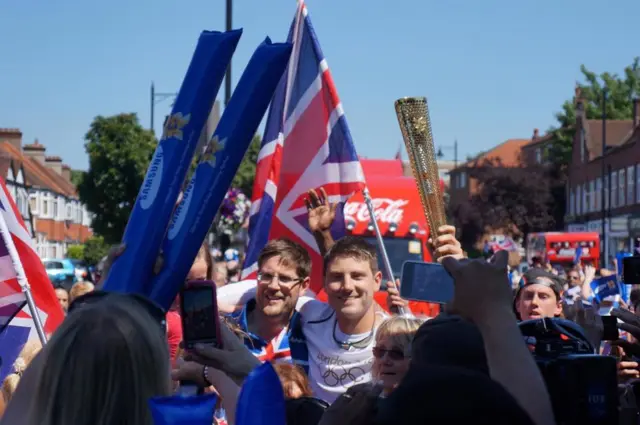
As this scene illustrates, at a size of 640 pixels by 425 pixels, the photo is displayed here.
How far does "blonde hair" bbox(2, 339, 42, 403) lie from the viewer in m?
5.09

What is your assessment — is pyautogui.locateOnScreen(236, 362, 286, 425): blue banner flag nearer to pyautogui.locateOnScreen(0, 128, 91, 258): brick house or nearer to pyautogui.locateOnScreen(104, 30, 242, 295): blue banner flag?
pyautogui.locateOnScreen(104, 30, 242, 295): blue banner flag

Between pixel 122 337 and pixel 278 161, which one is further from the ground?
pixel 278 161

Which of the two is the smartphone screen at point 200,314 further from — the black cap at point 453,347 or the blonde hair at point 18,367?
the blonde hair at point 18,367

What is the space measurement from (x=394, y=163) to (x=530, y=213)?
5689 cm

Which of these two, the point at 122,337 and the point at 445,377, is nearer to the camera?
the point at 445,377

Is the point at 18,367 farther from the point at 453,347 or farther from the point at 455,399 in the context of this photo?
the point at 455,399

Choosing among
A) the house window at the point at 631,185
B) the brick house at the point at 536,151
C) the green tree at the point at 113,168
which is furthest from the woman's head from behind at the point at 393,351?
the brick house at the point at 536,151

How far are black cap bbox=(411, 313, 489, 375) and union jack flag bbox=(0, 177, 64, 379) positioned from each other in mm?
2810

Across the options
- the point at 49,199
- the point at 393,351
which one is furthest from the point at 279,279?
the point at 49,199

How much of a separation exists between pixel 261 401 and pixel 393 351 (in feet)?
7.44

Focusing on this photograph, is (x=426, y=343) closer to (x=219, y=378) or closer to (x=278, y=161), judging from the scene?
(x=219, y=378)

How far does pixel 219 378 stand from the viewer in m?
2.88

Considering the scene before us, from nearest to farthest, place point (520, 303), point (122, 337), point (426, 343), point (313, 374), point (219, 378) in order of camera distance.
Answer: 1. point (122, 337)
2. point (426, 343)
3. point (219, 378)
4. point (313, 374)
5. point (520, 303)

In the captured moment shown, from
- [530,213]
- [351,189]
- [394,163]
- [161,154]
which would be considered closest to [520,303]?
[351,189]
